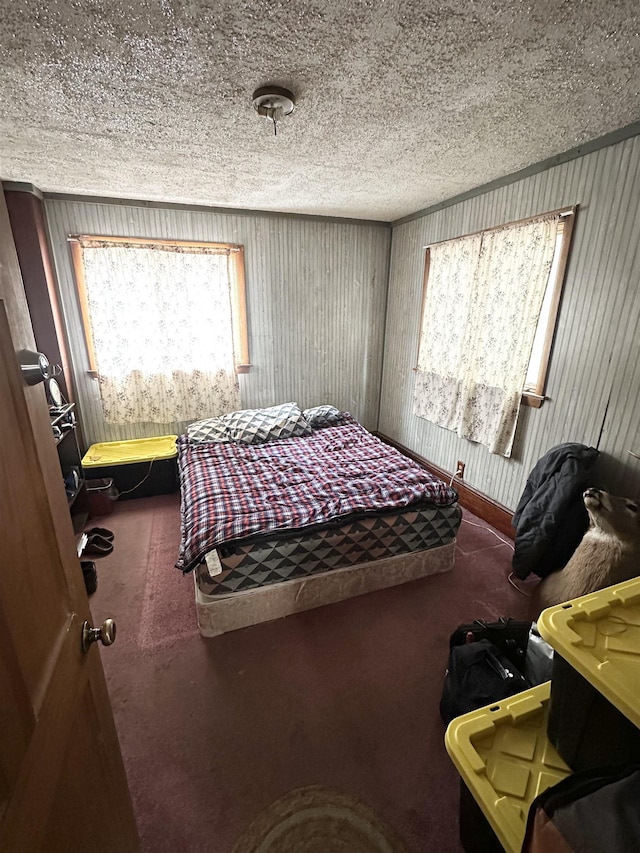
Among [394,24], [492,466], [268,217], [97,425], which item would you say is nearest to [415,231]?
[268,217]

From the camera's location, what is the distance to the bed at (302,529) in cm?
191

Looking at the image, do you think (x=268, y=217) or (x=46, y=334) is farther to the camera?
(x=268, y=217)

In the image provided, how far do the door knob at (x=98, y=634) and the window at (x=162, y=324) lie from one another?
113 inches

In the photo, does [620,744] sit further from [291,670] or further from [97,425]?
[97,425]

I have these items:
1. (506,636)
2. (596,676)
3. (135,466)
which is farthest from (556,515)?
(135,466)

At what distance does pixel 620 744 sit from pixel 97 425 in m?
3.81

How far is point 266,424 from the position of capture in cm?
337

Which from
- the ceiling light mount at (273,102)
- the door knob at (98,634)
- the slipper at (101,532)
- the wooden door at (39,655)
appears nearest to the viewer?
the wooden door at (39,655)

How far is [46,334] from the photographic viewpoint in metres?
2.93

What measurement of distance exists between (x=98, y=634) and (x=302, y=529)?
1.22 metres

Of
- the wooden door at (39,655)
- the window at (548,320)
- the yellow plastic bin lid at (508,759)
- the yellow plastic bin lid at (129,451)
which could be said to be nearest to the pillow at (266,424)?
the yellow plastic bin lid at (129,451)

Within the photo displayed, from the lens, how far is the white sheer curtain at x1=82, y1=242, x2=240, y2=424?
124 inches

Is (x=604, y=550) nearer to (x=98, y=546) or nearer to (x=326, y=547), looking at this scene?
(x=326, y=547)

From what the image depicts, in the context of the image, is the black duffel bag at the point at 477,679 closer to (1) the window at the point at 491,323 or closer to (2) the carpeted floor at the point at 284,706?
(2) the carpeted floor at the point at 284,706
